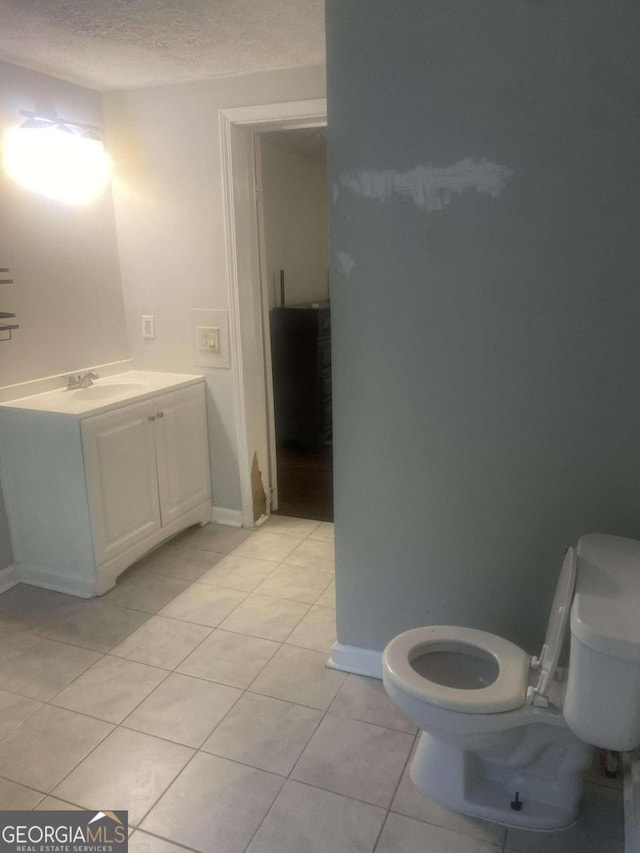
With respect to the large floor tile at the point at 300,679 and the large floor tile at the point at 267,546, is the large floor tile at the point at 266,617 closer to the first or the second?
the large floor tile at the point at 300,679

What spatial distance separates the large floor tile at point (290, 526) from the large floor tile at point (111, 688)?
1208 mm

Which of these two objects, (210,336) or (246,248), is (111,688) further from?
(246,248)

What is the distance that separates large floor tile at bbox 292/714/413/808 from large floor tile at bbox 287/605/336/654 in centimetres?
39

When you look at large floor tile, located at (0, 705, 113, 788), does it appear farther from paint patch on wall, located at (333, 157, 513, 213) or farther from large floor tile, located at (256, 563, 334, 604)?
paint patch on wall, located at (333, 157, 513, 213)

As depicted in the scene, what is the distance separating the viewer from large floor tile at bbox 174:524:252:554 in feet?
10.2

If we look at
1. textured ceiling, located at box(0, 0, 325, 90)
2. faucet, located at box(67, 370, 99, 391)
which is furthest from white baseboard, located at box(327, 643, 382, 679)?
textured ceiling, located at box(0, 0, 325, 90)

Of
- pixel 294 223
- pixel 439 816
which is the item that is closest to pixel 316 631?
pixel 439 816

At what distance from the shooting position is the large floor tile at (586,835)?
1.48m

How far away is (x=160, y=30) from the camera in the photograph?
220cm

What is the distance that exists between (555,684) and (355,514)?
2.54 feet

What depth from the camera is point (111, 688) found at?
2.06 metres

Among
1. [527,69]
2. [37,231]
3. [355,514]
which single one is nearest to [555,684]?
[355,514]

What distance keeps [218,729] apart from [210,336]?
6.16ft


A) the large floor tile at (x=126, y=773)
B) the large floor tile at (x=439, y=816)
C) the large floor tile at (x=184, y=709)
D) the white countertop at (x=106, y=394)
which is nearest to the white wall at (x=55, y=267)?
the white countertop at (x=106, y=394)
